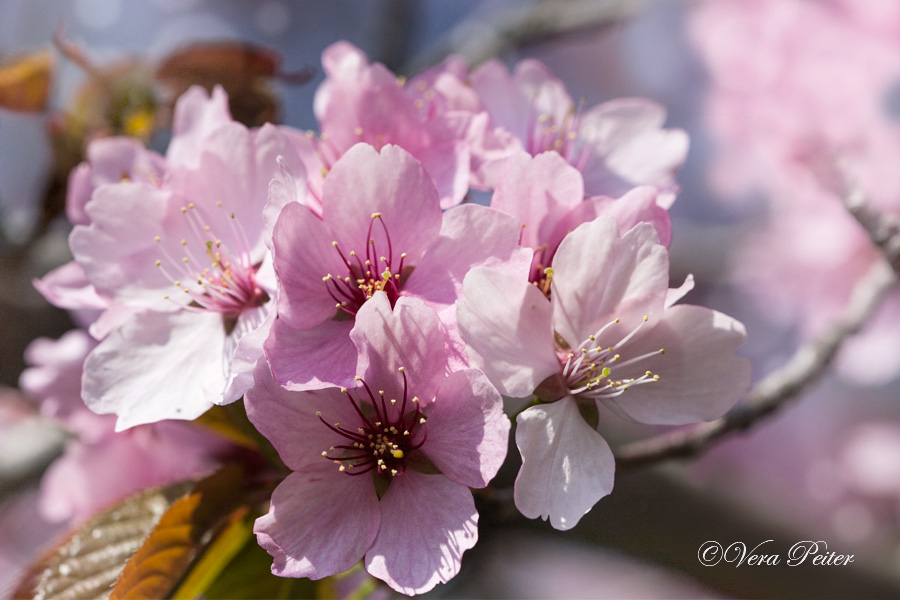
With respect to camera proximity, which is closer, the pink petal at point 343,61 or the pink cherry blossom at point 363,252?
the pink cherry blossom at point 363,252

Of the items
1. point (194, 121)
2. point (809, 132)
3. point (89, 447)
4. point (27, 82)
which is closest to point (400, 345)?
point (194, 121)

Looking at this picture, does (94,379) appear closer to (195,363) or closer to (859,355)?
(195,363)

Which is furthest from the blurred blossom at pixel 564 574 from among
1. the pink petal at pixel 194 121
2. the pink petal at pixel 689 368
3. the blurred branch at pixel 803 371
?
the pink petal at pixel 194 121

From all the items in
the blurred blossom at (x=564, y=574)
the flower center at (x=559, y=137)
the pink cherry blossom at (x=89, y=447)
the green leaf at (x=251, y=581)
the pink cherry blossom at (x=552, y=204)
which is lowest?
the blurred blossom at (x=564, y=574)

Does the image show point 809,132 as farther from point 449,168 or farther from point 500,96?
point 449,168

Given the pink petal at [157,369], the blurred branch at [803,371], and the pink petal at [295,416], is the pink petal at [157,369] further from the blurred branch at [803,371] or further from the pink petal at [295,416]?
the blurred branch at [803,371]

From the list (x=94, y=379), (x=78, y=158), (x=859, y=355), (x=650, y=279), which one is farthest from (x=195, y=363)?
(x=859, y=355)

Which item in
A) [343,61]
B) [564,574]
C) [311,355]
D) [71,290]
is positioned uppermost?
[343,61]
